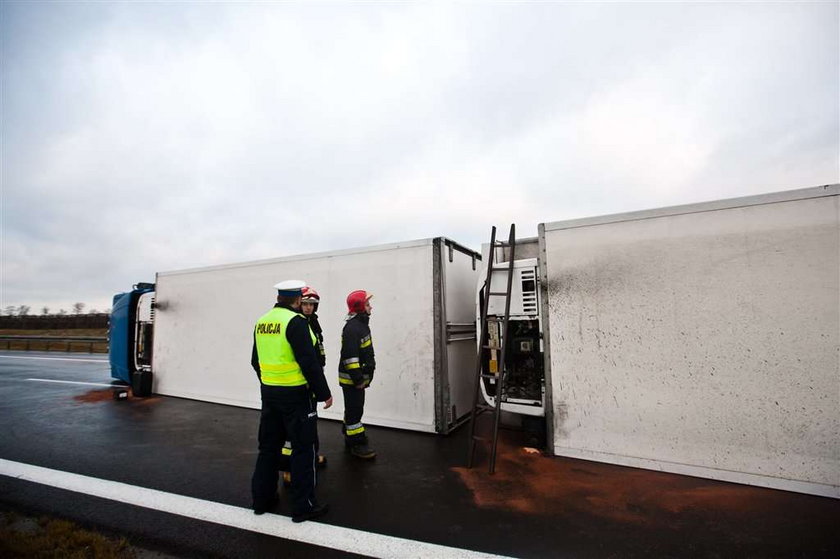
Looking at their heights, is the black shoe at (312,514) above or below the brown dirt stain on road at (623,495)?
above

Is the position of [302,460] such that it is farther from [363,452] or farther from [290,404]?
[363,452]

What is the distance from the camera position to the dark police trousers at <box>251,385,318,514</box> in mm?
3000

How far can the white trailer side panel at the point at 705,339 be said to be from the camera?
323 cm

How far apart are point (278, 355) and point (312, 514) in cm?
130

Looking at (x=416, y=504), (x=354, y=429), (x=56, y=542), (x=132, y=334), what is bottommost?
(x=416, y=504)

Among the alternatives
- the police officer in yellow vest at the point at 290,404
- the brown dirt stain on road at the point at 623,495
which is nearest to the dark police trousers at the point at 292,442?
the police officer in yellow vest at the point at 290,404

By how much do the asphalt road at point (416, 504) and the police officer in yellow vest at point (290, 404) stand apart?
0.19 metres

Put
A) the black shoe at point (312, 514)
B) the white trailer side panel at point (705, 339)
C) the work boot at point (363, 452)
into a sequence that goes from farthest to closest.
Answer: the work boot at point (363, 452) → the white trailer side panel at point (705, 339) → the black shoe at point (312, 514)

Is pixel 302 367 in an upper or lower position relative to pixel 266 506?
upper

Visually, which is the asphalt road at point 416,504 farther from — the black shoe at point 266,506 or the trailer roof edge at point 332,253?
the trailer roof edge at point 332,253

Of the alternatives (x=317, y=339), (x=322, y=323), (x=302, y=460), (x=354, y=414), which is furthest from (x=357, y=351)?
(x=322, y=323)

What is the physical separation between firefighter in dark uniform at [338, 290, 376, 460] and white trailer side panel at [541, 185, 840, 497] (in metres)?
2.14

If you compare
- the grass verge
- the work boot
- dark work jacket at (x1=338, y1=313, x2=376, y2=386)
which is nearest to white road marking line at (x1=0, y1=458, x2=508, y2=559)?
the grass verge

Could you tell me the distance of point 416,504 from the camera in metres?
3.23
